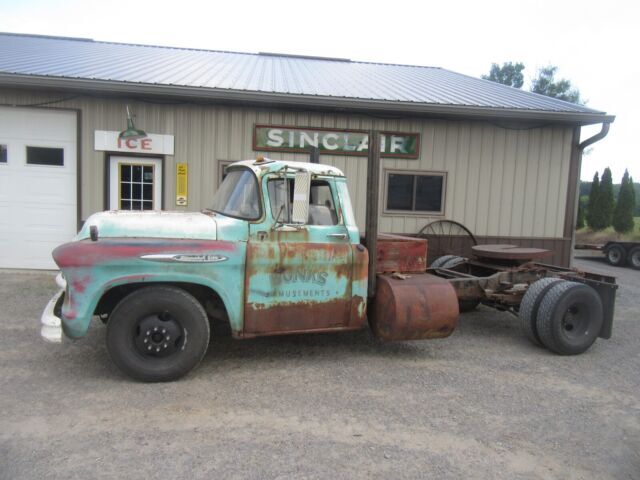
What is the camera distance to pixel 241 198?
16.0ft

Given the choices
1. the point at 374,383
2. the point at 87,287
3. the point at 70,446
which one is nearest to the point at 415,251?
the point at 374,383

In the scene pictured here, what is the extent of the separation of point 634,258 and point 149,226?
1578 centimetres

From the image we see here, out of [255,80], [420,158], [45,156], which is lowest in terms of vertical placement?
[45,156]

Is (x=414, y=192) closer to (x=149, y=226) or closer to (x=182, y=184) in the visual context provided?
(x=182, y=184)

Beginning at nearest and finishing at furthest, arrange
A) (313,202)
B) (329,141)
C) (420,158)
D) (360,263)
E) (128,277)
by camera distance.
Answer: (128,277) < (360,263) < (313,202) < (329,141) < (420,158)

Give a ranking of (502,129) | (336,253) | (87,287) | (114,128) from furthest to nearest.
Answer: (502,129), (114,128), (336,253), (87,287)

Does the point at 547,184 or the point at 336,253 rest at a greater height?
the point at 547,184

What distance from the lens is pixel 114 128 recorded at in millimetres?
8820

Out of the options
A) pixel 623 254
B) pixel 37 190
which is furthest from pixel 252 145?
pixel 623 254

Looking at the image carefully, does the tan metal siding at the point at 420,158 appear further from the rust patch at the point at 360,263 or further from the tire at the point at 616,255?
the tire at the point at 616,255

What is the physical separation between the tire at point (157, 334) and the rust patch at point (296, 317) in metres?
0.48

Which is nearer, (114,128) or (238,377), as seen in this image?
(238,377)

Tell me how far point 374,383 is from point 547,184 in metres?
7.15

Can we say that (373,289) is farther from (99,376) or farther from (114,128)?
(114,128)
